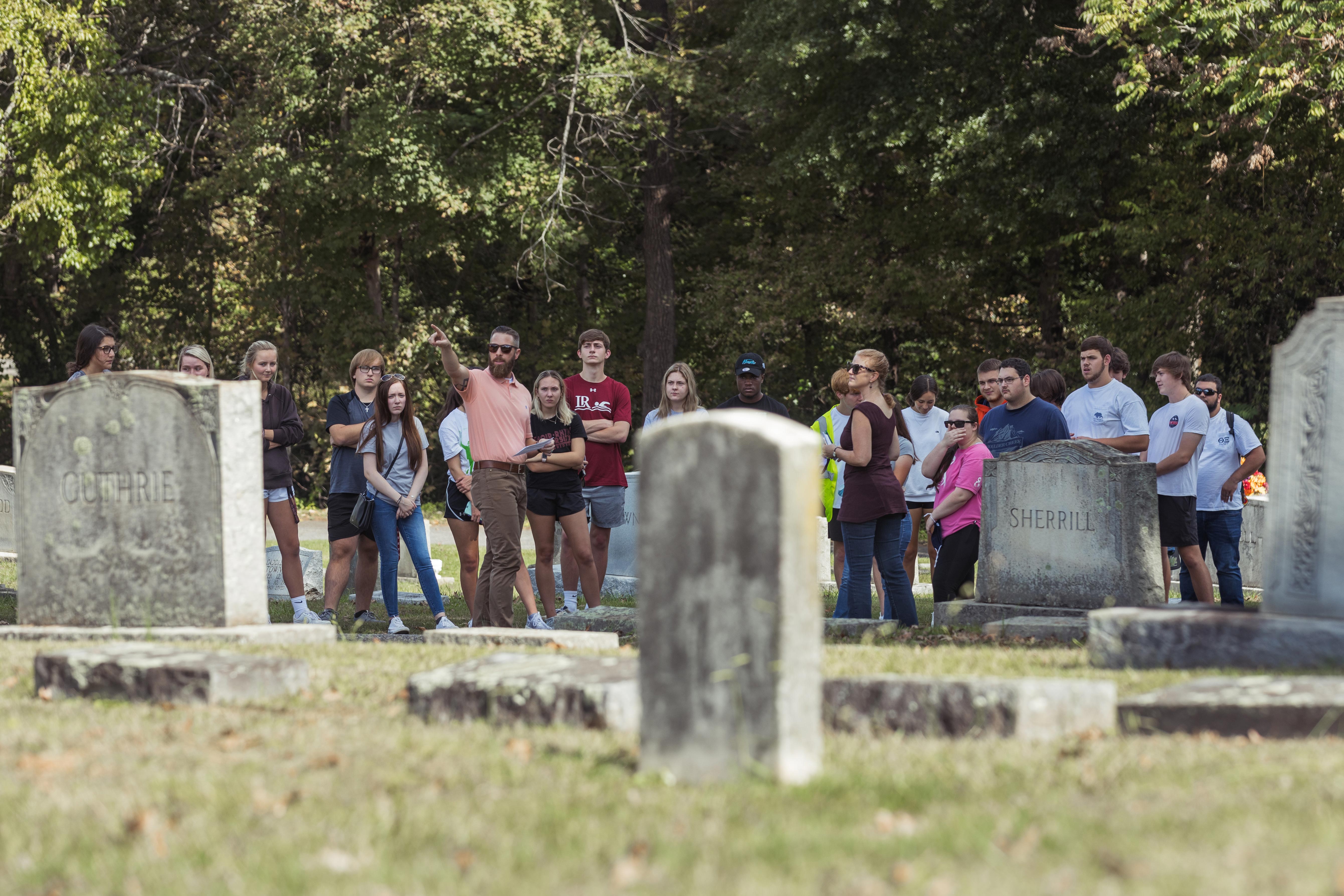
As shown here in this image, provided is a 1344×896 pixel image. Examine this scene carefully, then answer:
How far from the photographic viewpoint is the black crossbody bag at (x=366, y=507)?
29.4ft

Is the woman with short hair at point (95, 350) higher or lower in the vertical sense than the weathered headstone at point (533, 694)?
higher

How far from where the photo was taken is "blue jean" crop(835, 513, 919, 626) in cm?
867

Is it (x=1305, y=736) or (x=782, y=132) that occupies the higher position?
(x=782, y=132)

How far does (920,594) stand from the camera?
41.5 feet

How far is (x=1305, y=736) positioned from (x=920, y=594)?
27.6 ft

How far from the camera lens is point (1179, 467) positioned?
29.9 ft

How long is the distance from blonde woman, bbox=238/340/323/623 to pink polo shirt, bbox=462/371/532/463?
1.55 metres

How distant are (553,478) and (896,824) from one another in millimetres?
5468

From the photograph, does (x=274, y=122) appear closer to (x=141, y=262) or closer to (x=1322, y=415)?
(x=141, y=262)

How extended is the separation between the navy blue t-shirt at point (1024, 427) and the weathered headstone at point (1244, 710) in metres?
4.91

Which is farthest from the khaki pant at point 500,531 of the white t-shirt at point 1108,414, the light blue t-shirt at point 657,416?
the white t-shirt at point 1108,414

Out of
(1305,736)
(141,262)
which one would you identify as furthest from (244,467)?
(141,262)

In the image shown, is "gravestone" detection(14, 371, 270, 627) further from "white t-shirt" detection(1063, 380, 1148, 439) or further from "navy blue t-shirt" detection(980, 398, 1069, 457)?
"white t-shirt" detection(1063, 380, 1148, 439)

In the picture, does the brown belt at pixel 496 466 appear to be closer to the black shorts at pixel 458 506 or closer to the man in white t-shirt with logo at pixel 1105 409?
the black shorts at pixel 458 506
